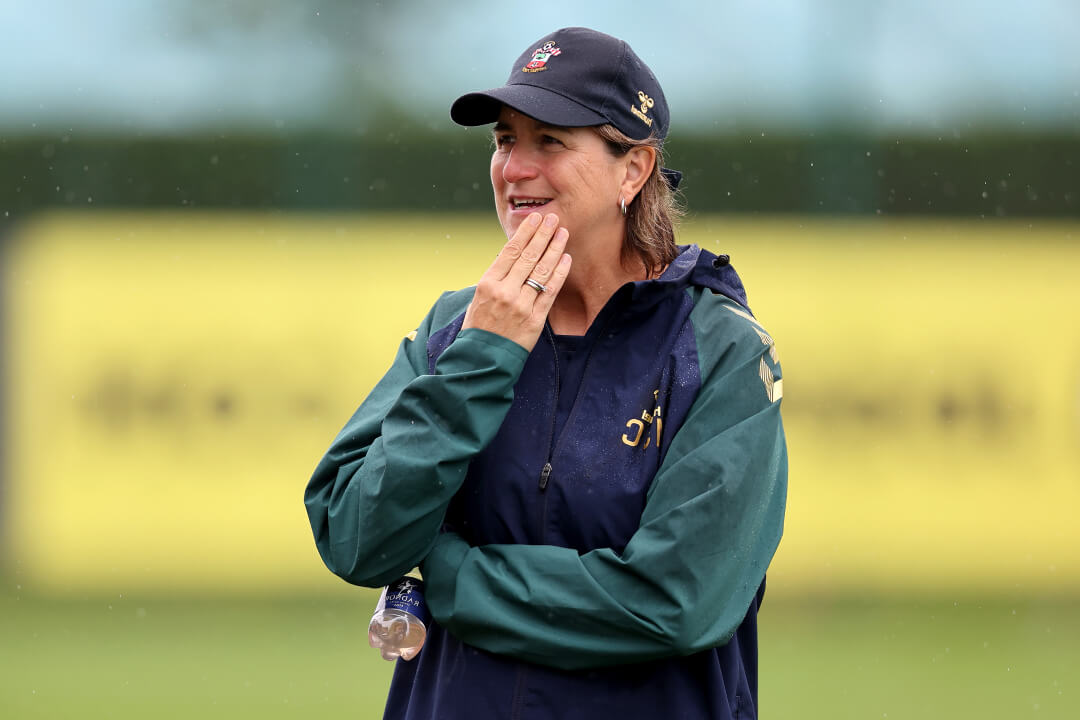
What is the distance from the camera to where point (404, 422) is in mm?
1990

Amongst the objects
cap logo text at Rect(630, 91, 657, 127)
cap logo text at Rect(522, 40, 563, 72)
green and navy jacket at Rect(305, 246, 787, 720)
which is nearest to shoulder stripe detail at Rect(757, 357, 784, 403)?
green and navy jacket at Rect(305, 246, 787, 720)

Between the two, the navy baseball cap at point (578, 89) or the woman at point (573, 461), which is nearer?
the woman at point (573, 461)

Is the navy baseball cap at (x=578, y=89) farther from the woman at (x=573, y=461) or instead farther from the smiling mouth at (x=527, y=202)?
the smiling mouth at (x=527, y=202)

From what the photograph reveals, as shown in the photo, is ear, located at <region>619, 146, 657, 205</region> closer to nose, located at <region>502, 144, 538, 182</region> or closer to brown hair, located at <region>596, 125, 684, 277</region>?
brown hair, located at <region>596, 125, 684, 277</region>

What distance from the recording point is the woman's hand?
2033 mm

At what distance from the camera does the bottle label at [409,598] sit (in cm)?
206

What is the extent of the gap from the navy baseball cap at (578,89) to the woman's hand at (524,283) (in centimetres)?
20

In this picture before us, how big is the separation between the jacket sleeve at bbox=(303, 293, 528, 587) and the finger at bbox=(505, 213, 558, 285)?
13 cm

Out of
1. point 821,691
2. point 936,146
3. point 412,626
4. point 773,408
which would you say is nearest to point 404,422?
point 412,626

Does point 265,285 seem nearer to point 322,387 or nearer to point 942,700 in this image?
point 322,387

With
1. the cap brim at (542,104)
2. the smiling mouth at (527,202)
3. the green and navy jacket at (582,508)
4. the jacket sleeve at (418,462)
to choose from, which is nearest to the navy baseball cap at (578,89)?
the cap brim at (542,104)

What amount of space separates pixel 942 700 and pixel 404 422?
185 inches

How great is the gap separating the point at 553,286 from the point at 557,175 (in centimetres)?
23

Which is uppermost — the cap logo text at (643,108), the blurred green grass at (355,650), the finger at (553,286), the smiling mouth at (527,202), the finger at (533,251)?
the cap logo text at (643,108)
